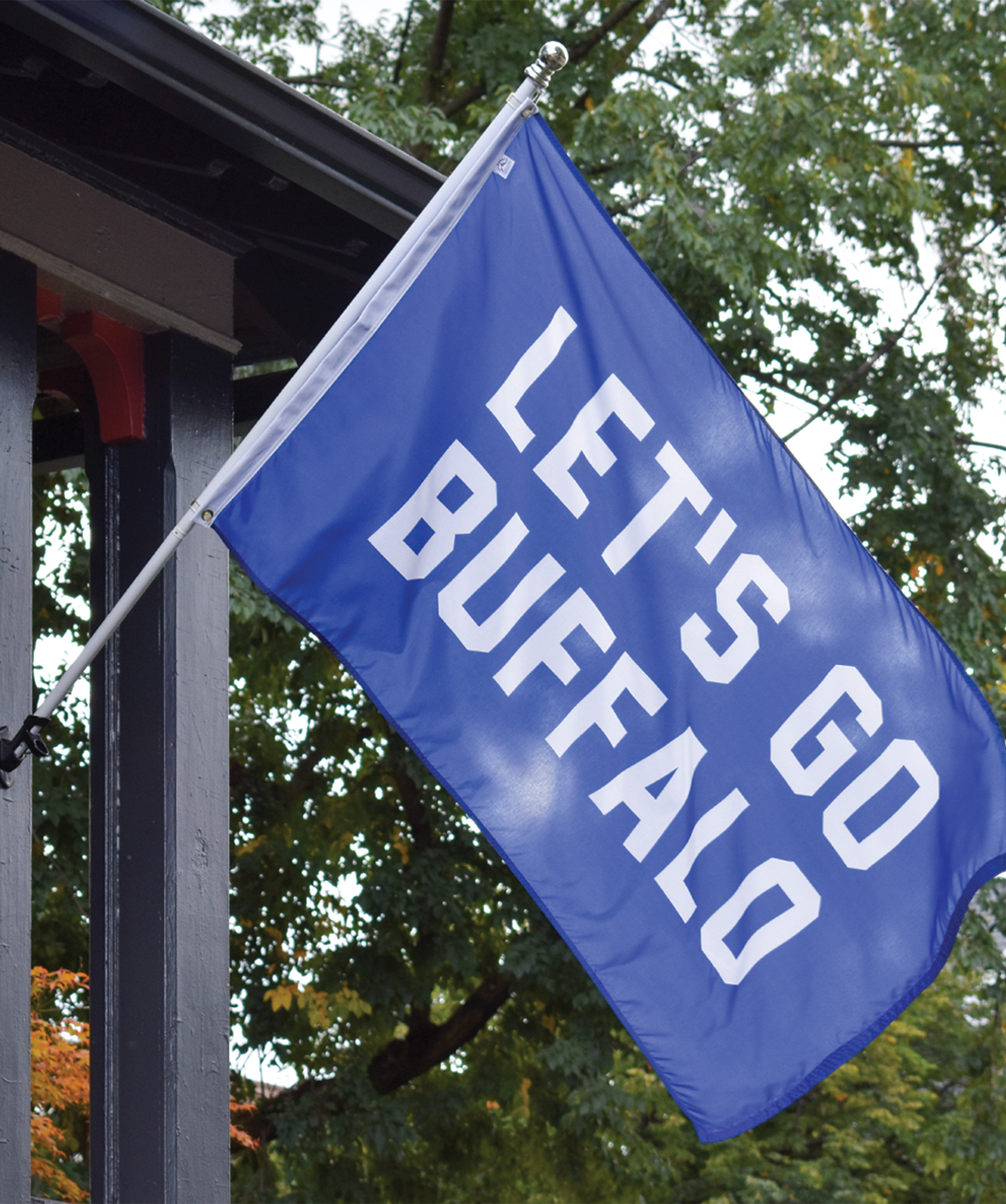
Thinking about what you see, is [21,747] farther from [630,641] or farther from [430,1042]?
[430,1042]

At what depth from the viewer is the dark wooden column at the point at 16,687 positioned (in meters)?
3.02

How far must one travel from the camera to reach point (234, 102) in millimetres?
3162

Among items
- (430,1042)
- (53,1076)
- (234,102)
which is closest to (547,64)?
(234,102)

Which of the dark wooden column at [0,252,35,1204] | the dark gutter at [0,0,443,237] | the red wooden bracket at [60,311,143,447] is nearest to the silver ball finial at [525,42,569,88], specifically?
the dark gutter at [0,0,443,237]

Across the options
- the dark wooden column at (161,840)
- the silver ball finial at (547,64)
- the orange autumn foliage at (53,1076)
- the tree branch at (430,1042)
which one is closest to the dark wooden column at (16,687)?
the dark wooden column at (161,840)

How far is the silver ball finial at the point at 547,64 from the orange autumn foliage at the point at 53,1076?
4.84 metres

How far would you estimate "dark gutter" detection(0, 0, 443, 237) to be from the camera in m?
2.86

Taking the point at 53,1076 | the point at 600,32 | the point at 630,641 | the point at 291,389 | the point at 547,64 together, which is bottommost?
the point at 630,641

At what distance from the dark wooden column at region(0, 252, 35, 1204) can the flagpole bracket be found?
5.6 inches

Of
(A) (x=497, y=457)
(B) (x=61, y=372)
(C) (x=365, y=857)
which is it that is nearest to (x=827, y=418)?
(C) (x=365, y=857)

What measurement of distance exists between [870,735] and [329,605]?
45.9 inches

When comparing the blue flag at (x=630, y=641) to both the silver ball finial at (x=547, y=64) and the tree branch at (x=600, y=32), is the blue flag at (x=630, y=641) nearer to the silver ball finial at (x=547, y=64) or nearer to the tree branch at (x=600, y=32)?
the silver ball finial at (x=547, y=64)

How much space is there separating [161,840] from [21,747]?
60 centimetres

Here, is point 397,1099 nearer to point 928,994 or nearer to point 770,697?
point 928,994
